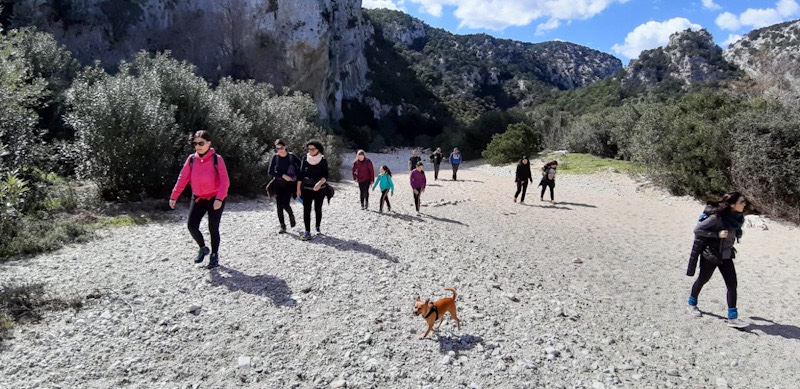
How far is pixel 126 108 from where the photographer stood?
35.5ft

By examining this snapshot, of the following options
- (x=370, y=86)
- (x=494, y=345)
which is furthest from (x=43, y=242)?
(x=370, y=86)

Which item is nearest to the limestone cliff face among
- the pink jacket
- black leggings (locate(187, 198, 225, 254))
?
the pink jacket

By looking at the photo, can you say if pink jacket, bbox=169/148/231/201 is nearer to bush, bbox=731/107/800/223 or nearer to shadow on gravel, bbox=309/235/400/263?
shadow on gravel, bbox=309/235/400/263

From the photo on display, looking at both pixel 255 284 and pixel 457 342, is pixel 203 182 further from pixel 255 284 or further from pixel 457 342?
pixel 457 342

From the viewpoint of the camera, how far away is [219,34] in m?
47.4

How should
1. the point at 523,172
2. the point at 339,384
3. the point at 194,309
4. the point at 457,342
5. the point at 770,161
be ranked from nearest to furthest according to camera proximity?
the point at 339,384, the point at 457,342, the point at 194,309, the point at 770,161, the point at 523,172

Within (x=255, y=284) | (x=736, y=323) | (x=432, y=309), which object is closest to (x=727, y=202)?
(x=736, y=323)

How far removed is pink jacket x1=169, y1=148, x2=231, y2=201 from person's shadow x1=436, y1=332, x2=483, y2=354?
11.4 feet

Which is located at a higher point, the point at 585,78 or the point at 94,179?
the point at 585,78

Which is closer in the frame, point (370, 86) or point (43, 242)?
point (43, 242)

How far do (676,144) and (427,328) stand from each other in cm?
1652

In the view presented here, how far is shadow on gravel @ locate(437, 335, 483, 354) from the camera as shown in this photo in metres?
4.89

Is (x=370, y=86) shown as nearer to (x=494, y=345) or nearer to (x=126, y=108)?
(x=126, y=108)

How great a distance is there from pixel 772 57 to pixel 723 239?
59172mm
